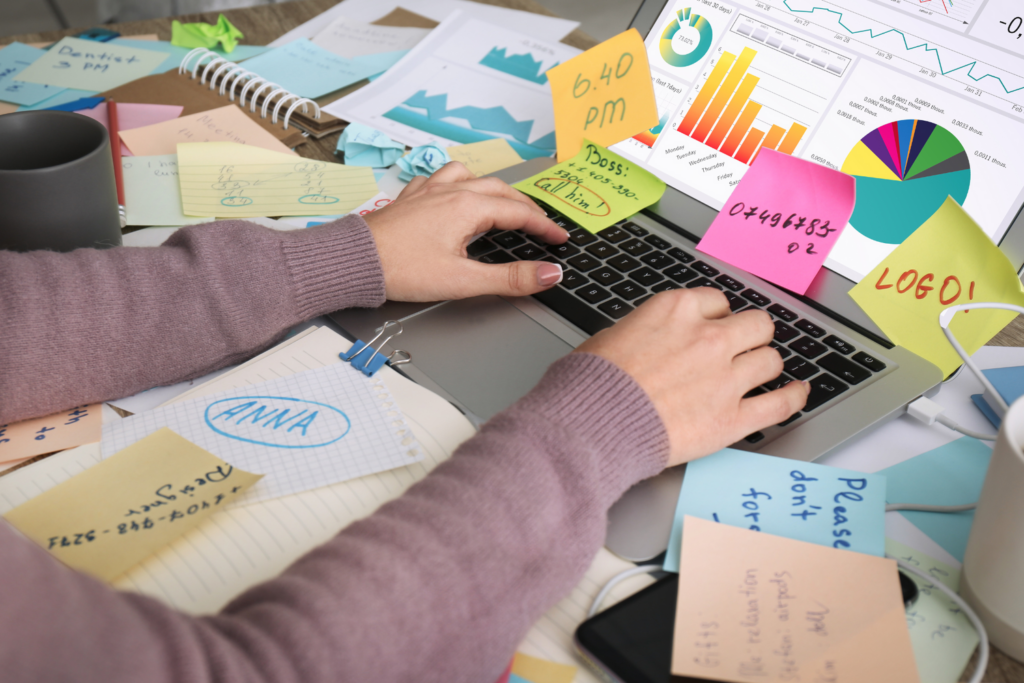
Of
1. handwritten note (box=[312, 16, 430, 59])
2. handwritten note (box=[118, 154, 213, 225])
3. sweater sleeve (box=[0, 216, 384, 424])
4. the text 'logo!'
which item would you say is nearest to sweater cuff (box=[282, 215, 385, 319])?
sweater sleeve (box=[0, 216, 384, 424])

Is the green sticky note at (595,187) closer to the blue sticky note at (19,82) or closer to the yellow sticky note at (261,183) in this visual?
the yellow sticky note at (261,183)

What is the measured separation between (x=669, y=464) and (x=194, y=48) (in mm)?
1042

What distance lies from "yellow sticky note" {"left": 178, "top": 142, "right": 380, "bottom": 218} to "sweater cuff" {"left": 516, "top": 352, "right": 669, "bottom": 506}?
1.40 feet

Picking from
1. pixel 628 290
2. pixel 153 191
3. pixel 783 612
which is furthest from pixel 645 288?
pixel 153 191

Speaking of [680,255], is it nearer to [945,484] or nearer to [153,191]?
[945,484]

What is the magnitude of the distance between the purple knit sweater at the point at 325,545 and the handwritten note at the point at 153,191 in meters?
0.18

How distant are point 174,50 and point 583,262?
0.84m

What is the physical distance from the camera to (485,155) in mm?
924

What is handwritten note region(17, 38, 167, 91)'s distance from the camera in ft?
3.41

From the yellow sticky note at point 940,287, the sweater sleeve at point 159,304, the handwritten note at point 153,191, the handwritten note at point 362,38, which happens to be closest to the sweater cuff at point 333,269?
the sweater sleeve at point 159,304

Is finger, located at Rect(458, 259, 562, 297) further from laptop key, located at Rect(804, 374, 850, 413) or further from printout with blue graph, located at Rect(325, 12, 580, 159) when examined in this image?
printout with blue graph, located at Rect(325, 12, 580, 159)

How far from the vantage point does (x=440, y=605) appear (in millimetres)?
370

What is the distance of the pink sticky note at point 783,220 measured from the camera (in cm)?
66

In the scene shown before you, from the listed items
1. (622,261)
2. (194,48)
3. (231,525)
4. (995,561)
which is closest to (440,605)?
(231,525)
